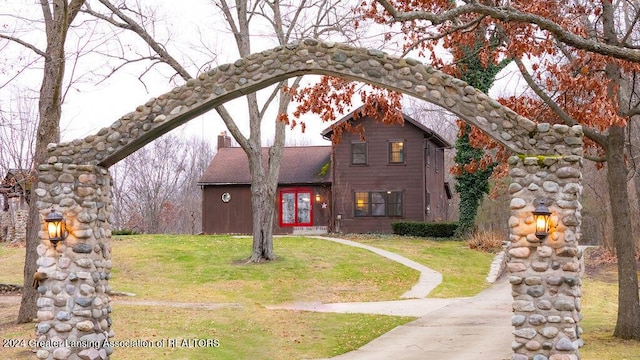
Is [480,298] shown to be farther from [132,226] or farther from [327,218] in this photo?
[132,226]

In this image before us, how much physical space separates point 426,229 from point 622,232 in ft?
53.6

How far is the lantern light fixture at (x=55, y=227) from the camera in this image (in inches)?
326

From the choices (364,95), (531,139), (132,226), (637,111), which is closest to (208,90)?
(364,95)

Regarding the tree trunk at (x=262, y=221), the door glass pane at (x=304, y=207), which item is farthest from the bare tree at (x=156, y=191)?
Result: the tree trunk at (x=262, y=221)

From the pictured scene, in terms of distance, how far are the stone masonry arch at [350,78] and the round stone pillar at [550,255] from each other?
1 centimetres

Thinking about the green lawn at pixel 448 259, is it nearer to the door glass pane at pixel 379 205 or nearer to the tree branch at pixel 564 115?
the door glass pane at pixel 379 205

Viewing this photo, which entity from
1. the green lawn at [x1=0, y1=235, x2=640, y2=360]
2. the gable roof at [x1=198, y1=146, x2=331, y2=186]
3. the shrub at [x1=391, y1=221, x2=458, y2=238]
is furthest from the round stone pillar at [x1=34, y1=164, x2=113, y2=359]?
the gable roof at [x1=198, y1=146, x2=331, y2=186]

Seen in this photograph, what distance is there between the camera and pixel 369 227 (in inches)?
1142

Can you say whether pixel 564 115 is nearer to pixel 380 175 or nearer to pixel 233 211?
pixel 380 175

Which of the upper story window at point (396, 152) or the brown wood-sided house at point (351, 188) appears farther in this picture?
the upper story window at point (396, 152)

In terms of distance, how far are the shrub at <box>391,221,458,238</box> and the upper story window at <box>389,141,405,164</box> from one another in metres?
2.89

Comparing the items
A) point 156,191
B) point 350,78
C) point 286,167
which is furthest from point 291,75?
point 156,191

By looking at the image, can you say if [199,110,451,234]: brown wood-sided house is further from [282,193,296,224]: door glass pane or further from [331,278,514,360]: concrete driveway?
[331,278,514,360]: concrete driveway

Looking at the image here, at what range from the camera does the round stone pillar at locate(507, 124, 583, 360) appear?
25.1 ft
